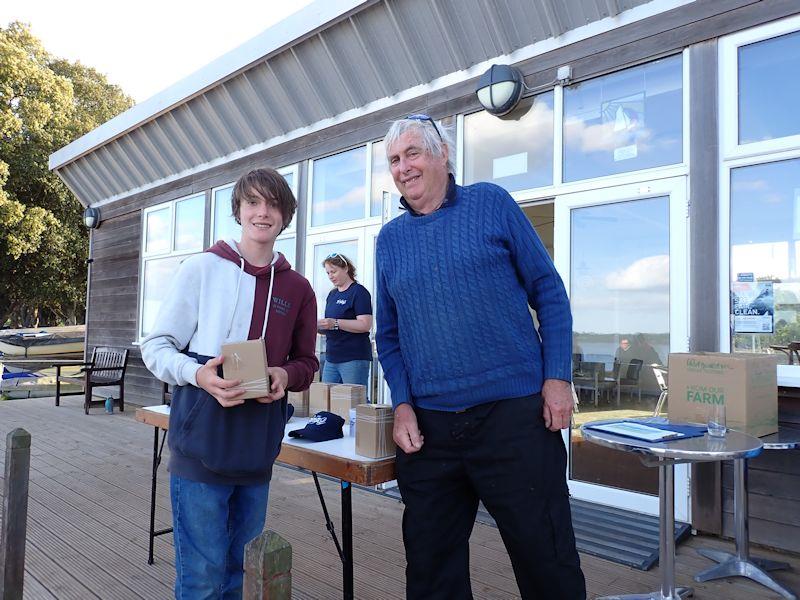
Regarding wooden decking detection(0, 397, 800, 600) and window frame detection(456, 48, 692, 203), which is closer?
wooden decking detection(0, 397, 800, 600)

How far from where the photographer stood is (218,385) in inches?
55.7

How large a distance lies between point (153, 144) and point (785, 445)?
783 cm

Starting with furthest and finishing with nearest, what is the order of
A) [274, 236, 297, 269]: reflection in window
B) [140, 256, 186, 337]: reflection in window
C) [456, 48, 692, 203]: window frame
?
[140, 256, 186, 337]: reflection in window → [274, 236, 297, 269]: reflection in window → [456, 48, 692, 203]: window frame

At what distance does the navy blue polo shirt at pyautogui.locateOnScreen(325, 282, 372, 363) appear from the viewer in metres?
4.11

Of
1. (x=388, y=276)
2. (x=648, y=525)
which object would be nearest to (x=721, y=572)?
(x=648, y=525)

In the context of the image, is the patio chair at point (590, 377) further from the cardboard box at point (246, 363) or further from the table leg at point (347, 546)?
the cardboard box at point (246, 363)

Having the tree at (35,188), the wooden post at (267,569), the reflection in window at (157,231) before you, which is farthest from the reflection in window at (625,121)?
the tree at (35,188)

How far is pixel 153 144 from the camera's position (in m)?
7.83

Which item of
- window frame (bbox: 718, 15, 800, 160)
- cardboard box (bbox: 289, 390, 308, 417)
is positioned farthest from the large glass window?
window frame (bbox: 718, 15, 800, 160)

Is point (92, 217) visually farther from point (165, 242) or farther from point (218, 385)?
point (218, 385)

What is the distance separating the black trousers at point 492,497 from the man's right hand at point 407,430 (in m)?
0.03

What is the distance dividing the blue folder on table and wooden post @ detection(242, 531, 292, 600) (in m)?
1.63

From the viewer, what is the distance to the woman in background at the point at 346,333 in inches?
161

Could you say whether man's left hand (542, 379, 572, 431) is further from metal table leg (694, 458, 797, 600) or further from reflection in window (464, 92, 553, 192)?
reflection in window (464, 92, 553, 192)
